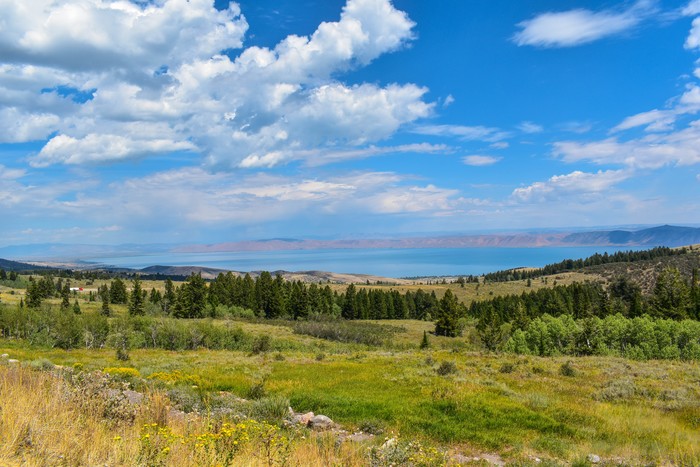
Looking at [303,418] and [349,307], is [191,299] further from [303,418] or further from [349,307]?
[303,418]

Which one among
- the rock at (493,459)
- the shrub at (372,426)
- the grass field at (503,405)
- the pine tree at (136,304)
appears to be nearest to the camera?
the rock at (493,459)

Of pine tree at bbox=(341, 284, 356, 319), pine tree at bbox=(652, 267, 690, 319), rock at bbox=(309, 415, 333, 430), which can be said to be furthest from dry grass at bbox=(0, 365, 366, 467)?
pine tree at bbox=(341, 284, 356, 319)

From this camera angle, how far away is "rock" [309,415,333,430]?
10104 millimetres

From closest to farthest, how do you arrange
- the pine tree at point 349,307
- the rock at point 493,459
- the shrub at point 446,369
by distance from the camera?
the rock at point 493,459
the shrub at point 446,369
the pine tree at point 349,307

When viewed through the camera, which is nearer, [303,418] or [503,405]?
[303,418]

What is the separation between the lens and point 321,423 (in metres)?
10.2

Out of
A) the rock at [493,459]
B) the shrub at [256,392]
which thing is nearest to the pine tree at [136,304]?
the shrub at [256,392]

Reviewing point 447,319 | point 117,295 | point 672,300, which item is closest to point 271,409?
point 447,319

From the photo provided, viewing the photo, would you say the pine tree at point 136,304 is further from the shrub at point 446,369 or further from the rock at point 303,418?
the rock at point 303,418

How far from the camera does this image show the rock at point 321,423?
10104 mm

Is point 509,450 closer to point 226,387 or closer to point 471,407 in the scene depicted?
point 471,407

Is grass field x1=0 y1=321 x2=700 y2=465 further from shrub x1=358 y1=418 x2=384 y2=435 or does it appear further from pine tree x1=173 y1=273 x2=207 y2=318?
pine tree x1=173 y1=273 x2=207 y2=318

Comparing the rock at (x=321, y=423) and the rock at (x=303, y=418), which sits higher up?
the rock at (x=303, y=418)

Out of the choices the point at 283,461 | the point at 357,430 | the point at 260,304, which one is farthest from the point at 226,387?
the point at 260,304
